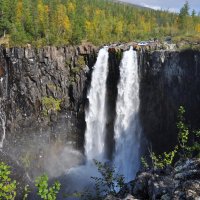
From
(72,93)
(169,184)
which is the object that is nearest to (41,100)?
(72,93)

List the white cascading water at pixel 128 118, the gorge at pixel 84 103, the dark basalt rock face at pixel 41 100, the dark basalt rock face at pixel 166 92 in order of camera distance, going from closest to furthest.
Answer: the dark basalt rock face at pixel 166 92
the gorge at pixel 84 103
the white cascading water at pixel 128 118
the dark basalt rock face at pixel 41 100

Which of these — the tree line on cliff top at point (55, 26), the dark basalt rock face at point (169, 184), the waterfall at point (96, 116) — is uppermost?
the tree line on cliff top at point (55, 26)

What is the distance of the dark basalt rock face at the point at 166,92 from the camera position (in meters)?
37.2

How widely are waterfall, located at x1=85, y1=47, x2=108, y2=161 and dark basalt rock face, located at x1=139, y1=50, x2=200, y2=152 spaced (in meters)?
6.07

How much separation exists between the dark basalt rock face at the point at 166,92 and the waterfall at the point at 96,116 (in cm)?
607

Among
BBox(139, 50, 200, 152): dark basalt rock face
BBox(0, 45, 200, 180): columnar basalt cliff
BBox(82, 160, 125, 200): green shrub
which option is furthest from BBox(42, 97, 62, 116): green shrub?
BBox(82, 160, 125, 200): green shrub

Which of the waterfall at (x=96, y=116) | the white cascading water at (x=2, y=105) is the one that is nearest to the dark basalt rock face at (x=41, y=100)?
the white cascading water at (x=2, y=105)

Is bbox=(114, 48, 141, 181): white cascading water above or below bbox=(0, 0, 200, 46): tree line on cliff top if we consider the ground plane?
below

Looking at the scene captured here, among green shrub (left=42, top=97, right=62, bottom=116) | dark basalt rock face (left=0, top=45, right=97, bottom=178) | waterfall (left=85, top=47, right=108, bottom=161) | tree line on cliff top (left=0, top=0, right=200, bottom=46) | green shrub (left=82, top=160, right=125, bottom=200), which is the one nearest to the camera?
green shrub (left=82, top=160, right=125, bottom=200)

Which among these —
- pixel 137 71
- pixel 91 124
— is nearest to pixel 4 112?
pixel 91 124

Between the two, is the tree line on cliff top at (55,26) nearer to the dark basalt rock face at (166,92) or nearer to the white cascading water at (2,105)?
the white cascading water at (2,105)

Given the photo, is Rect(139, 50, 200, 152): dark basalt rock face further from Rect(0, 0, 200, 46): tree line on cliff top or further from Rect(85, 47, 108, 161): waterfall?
Rect(0, 0, 200, 46): tree line on cliff top

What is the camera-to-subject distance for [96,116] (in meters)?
46.0

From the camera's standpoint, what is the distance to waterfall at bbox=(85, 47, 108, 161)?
4541 cm
